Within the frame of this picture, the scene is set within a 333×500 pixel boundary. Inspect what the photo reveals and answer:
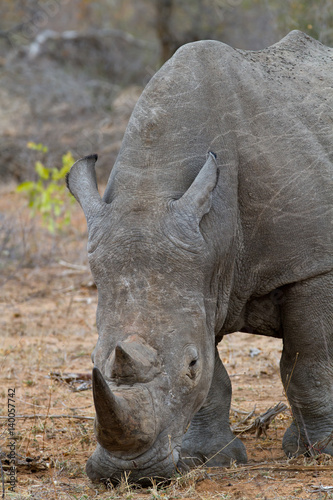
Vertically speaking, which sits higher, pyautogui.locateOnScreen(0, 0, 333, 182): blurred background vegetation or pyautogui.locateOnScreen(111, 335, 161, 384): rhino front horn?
pyautogui.locateOnScreen(0, 0, 333, 182): blurred background vegetation

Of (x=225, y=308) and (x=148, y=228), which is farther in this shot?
(x=225, y=308)

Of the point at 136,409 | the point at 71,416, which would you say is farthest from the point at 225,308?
the point at 71,416

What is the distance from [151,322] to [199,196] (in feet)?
2.30

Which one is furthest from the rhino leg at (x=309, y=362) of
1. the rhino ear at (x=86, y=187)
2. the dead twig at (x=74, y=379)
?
the dead twig at (x=74, y=379)

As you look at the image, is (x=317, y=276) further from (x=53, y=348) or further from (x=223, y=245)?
(x=53, y=348)

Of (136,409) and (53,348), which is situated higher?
(136,409)

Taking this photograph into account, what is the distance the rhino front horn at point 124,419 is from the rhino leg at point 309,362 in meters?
1.36

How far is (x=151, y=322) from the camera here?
3797mm

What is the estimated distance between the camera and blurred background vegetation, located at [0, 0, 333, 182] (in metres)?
17.0

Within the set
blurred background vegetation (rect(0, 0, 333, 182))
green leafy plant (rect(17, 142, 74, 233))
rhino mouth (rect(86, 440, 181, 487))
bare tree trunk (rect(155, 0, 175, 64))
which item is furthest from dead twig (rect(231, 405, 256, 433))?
bare tree trunk (rect(155, 0, 175, 64))

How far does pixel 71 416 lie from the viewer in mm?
5809

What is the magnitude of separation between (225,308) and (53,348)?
3.89 m

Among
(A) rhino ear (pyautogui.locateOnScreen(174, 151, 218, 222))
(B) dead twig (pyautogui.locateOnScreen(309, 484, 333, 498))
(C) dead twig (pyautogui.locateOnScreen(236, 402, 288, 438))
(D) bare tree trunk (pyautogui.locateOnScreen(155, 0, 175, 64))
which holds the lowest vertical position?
(C) dead twig (pyautogui.locateOnScreen(236, 402, 288, 438))

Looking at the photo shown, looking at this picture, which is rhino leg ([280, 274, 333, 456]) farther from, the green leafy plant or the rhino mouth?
the green leafy plant
